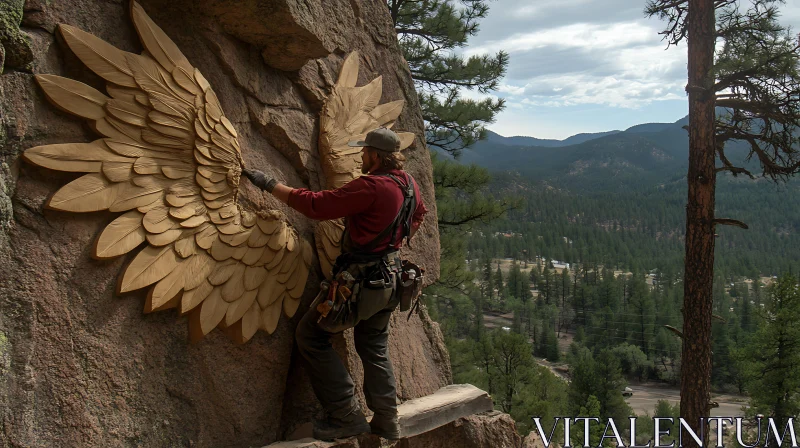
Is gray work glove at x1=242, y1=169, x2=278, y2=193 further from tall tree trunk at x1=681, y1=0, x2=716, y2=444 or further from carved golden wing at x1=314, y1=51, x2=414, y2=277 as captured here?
tall tree trunk at x1=681, y1=0, x2=716, y2=444

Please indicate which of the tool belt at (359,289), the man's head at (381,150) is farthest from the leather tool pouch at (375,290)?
the man's head at (381,150)

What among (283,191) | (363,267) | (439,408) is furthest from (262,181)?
(439,408)

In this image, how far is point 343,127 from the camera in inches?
138

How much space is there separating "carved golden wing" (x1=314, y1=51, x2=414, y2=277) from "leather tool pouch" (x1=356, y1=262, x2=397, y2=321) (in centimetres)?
50

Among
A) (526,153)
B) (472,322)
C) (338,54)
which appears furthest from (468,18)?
(526,153)

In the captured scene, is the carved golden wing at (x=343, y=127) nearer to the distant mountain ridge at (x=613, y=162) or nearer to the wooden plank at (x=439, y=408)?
the wooden plank at (x=439, y=408)

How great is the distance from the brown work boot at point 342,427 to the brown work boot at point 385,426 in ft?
0.15

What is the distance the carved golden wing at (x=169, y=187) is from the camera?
2369mm

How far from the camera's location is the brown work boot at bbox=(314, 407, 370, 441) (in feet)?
9.40

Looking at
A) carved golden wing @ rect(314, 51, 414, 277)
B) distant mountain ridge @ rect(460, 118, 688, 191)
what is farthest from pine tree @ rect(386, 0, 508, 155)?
distant mountain ridge @ rect(460, 118, 688, 191)

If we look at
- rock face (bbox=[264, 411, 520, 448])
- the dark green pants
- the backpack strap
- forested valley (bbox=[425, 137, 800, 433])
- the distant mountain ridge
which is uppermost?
the distant mountain ridge

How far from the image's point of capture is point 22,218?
2.25m

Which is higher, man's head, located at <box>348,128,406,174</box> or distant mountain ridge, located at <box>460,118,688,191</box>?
distant mountain ridge, located at <box>460,118,688,191</box>

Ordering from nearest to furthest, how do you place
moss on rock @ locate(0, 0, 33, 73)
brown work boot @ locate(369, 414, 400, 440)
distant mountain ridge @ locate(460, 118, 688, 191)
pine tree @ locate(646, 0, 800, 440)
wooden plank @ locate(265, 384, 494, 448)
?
moss on rock @ locate(0, 0, 33, 73) < brown work boot @ locate(369, 414, 400, 440) < wooden plank @ locate(265, 384, 494, 448) < pine tree @ locate(646, 0, 800, 440) < distant mountain ridge @ locate(460, 118, 688, 191)
